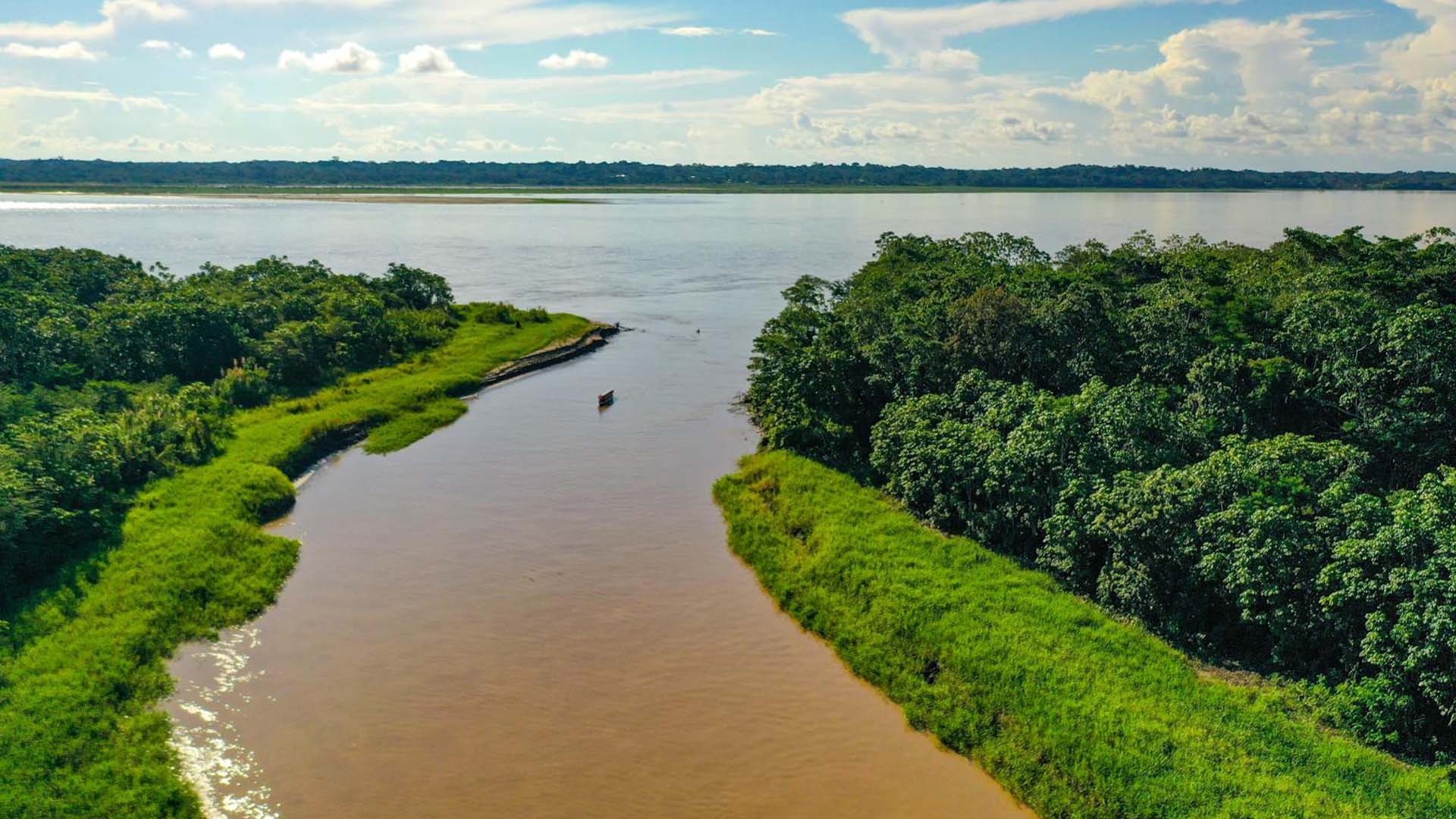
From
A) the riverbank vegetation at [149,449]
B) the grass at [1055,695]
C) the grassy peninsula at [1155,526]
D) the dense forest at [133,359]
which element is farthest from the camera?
the dense forest at [133,359]

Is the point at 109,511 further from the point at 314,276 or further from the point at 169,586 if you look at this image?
the point at 314,276

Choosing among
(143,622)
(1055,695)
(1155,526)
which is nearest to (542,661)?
(143,622)

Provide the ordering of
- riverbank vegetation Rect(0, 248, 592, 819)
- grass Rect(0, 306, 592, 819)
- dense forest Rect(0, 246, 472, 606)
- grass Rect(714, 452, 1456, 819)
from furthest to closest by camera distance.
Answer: dense forest Rect(0, 246, 472, 606), riverbank vegetation Rect(0, 248, 592, 819), grass Rect(0, 306, 592, 819), grass Rect(714, 452, 1456, 819)

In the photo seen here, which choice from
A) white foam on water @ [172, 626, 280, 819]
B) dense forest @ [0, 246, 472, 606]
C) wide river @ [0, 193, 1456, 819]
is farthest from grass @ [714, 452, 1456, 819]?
dense forest @ [0, 246, 472, 606]

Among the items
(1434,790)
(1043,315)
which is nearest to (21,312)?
(1043,315)

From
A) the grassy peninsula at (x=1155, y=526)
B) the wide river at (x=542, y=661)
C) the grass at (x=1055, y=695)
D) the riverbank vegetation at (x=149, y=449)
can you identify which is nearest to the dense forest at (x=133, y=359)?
the riverbank vegetation at (x=149, y=449)

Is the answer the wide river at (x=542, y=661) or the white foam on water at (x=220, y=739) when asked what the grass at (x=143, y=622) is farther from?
the wide river at (x=542, y=661)

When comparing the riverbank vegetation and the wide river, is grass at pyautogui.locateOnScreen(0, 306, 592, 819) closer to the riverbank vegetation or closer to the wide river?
the riverbank vegetation
